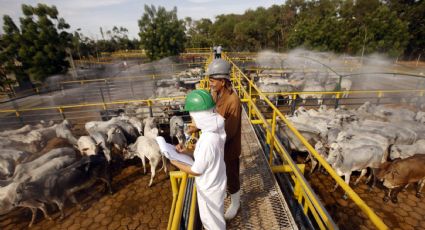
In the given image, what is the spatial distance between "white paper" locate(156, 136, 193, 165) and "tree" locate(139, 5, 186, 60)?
86.5 ft

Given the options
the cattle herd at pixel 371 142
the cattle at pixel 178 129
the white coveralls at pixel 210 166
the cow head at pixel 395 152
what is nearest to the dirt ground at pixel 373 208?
the cattle herd at pixel 371 142

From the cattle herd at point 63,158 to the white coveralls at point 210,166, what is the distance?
4.12 meters

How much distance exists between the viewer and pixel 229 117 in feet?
8.07

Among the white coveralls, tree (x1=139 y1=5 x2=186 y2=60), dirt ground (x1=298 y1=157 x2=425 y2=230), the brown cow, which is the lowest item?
dirt ground (x1=298 y1=157 x2=425 y2=230)

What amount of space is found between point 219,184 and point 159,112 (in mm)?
7136

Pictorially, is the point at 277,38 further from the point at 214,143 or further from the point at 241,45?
the point at 214,143

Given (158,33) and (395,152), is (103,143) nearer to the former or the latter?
(395,152)

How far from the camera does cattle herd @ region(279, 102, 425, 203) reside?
4945 mm

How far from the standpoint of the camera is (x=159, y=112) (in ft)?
28.6

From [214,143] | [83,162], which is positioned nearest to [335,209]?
[214,143]

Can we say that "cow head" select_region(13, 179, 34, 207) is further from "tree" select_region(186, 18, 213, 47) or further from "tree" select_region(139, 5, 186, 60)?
"tree" select_region(186, 18, 213, 47)

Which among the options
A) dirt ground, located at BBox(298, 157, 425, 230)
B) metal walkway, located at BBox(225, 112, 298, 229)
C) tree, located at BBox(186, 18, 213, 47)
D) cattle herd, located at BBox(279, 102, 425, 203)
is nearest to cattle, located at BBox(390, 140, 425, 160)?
cattle herd, located at BBox(279, 102, 425, 203)

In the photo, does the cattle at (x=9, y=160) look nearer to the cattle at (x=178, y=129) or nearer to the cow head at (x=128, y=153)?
the cow head at (x=128, y=153)

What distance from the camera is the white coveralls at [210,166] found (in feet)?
5.82
